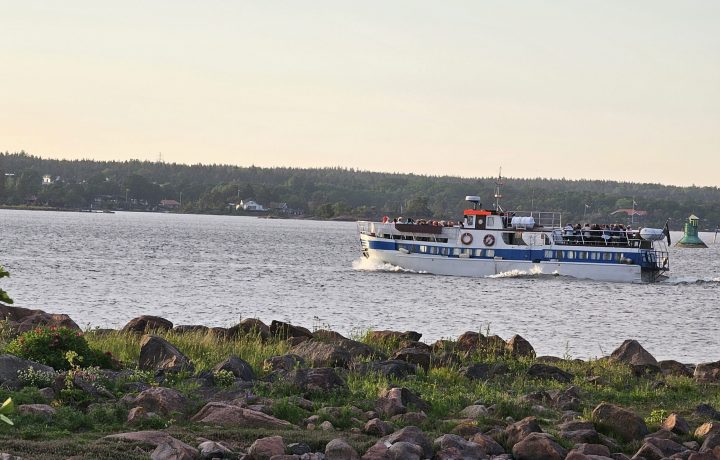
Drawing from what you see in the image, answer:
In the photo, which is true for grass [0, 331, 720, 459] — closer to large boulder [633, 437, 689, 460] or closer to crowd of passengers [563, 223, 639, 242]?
large boulder [633, 437, 689, 460]

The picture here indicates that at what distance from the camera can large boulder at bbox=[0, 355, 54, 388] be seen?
1839 cm

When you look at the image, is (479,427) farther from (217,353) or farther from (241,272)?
(241,272)

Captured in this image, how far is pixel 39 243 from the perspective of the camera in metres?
120

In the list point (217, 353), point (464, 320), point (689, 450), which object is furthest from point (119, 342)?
point (464, 320)

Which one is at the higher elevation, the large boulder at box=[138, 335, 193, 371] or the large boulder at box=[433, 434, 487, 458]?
the large boulder at box=[138, 335, 193, 371]

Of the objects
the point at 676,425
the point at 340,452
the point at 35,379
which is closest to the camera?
the point at 340,452

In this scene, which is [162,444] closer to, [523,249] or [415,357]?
[415,357]

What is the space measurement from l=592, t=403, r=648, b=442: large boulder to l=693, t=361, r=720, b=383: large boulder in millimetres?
7593

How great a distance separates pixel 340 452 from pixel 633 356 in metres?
14.3

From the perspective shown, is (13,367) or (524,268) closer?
(13,367)

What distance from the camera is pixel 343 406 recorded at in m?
18.3

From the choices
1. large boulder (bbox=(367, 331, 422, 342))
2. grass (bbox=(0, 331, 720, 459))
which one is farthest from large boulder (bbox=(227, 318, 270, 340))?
large boulder (bbox=(367, 331, 422, 342))

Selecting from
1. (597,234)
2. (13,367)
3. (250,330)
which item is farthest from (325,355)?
(597,234)

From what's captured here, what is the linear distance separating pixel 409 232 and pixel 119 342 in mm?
64949
